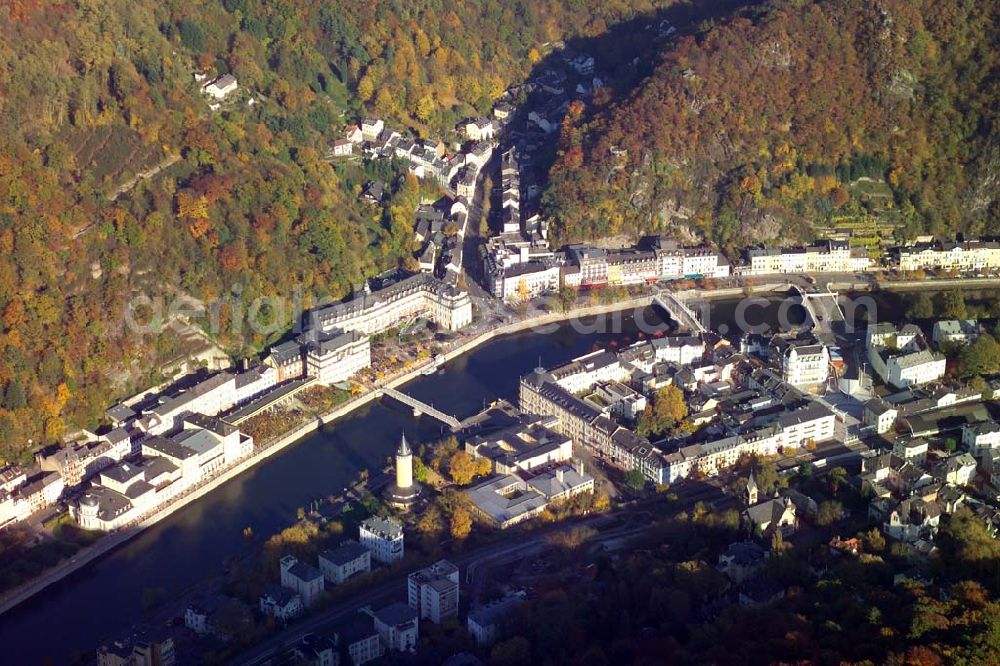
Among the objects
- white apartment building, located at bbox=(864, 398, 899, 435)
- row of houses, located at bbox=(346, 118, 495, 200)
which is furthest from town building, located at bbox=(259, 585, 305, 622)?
row of houses, located at bbox=(346, 118, 495, 200)

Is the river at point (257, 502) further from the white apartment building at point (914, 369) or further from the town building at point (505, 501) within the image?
the white apartment building at point (914, 369)

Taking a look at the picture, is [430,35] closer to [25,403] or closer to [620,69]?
[620,69]

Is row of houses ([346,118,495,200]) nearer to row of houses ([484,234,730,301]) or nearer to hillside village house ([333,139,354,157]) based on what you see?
hillside village house ([333,139,354,157])

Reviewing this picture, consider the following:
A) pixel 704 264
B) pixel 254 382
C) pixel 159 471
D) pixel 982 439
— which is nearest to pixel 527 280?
pixel 704 264

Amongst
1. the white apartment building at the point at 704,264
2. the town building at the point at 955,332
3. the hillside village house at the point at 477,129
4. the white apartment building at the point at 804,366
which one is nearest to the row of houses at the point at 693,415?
the white apartment building at the point at 804,366

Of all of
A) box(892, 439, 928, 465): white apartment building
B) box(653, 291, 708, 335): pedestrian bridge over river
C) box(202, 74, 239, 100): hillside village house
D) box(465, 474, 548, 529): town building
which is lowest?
→ box(465, 474, 548, 529): town building
